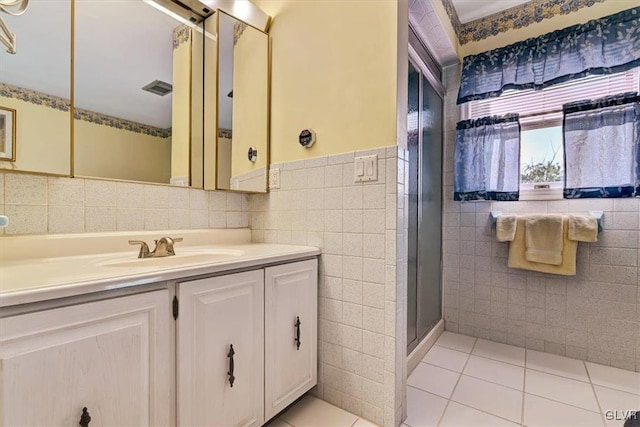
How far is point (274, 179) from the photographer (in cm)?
167

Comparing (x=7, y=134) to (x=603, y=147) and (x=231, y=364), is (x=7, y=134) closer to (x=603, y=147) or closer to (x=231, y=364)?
(x=231, y=364)

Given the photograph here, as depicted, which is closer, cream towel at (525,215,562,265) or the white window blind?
the white window blind

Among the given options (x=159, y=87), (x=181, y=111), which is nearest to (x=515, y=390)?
(x=181, y=111)

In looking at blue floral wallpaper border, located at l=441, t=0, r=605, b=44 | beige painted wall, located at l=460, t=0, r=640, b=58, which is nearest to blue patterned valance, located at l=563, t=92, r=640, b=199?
beige painted wall, located at l=460, t=0, r=640, b=58

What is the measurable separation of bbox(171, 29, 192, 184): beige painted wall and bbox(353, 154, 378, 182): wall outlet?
888 millimetres

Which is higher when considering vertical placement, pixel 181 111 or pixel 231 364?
pixel 181 111

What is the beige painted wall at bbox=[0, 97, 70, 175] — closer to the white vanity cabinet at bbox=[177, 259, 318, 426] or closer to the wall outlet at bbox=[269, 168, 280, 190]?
the white vanity cabinet at bbox=[177, 259, 318, 426]

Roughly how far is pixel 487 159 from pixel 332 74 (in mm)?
1398

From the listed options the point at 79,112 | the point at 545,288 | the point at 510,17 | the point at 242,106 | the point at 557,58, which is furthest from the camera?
the point at 510,17

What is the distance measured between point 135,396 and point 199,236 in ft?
2.76

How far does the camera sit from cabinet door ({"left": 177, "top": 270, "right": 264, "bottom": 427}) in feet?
2.99

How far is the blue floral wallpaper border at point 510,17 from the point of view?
1941 millimetres

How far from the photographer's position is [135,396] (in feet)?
2.63

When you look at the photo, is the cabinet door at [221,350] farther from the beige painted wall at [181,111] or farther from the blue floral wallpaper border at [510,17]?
the blue floral wallpaper border at [510,17]
